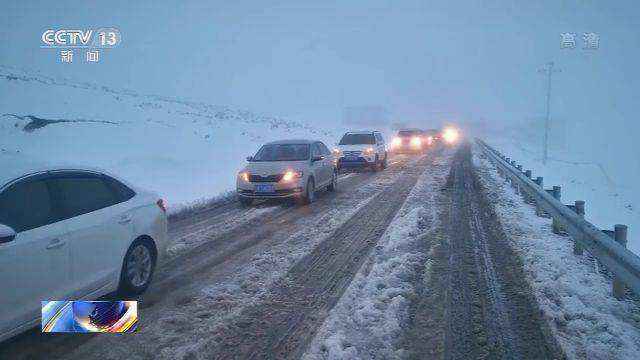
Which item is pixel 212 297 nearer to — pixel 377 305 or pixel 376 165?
pixel 377 305

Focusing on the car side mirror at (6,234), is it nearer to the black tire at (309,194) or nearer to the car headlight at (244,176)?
the car headlight at (244,176)

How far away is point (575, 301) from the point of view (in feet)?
16.2

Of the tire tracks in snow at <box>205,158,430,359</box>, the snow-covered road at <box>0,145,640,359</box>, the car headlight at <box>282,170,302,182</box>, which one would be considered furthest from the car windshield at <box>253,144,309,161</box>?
the tire tracks in snow at <box>205,158,430,359</box>

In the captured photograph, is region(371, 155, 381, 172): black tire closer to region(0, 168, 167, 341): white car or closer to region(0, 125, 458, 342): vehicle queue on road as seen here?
region(0, 125, 458, 342): vehicle queue on road

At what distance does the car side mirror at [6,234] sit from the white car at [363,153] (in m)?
15.8

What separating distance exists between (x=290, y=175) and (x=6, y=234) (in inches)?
311

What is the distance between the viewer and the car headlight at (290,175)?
11.2m

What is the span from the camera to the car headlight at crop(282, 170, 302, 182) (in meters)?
11.2

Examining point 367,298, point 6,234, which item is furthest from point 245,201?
point 6,234

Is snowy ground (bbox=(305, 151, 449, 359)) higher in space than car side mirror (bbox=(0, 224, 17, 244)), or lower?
lower

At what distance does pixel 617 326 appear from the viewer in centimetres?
434

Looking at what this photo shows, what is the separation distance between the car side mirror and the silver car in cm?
A: 757

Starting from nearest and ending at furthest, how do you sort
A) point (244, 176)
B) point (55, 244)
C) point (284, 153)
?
point (55, 244) < point (244, 176) < point (284, 153)

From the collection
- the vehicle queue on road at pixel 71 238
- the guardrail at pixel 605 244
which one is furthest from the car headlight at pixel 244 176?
the guardrail at pixel 605 244
